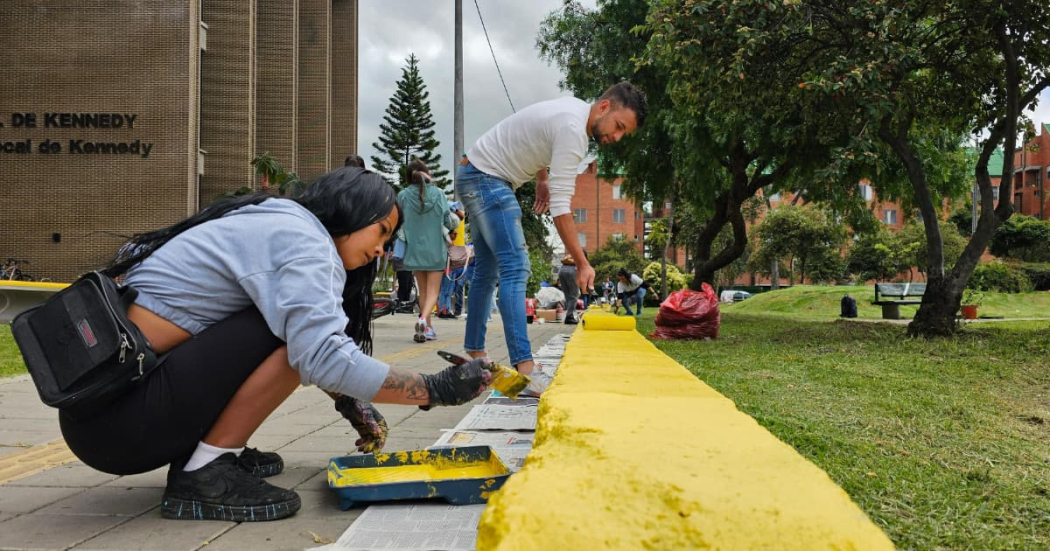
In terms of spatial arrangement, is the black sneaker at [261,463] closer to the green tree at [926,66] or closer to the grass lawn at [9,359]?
the grass lawn at [9,359]

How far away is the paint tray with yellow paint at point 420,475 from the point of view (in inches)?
86.1

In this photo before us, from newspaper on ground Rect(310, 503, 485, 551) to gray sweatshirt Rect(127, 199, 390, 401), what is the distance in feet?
1.15

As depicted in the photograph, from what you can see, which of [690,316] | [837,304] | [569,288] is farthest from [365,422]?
[837,304]

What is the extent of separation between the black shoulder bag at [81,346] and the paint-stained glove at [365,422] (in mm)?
844

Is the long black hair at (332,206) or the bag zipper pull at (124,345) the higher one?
the long black hair at (332,206)

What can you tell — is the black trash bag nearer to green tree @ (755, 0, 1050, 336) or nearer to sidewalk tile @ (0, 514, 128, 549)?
green tree @ (755, 0, 1050, 336)

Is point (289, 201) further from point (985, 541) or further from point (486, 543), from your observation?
point (985, 541)

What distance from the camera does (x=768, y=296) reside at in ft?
83.5

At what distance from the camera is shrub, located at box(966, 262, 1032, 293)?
83.5 feet

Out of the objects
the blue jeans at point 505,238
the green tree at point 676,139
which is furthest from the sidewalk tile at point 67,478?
the green tree at point 676,139

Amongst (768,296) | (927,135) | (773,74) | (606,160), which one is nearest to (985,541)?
(773,74)

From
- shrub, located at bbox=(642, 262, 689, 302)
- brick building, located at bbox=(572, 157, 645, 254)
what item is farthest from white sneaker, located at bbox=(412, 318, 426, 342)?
brick building, located at bbox=(572, 157, 645, 254)

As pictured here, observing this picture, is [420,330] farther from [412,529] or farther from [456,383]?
[412,529]

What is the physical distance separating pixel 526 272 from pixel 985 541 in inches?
105
